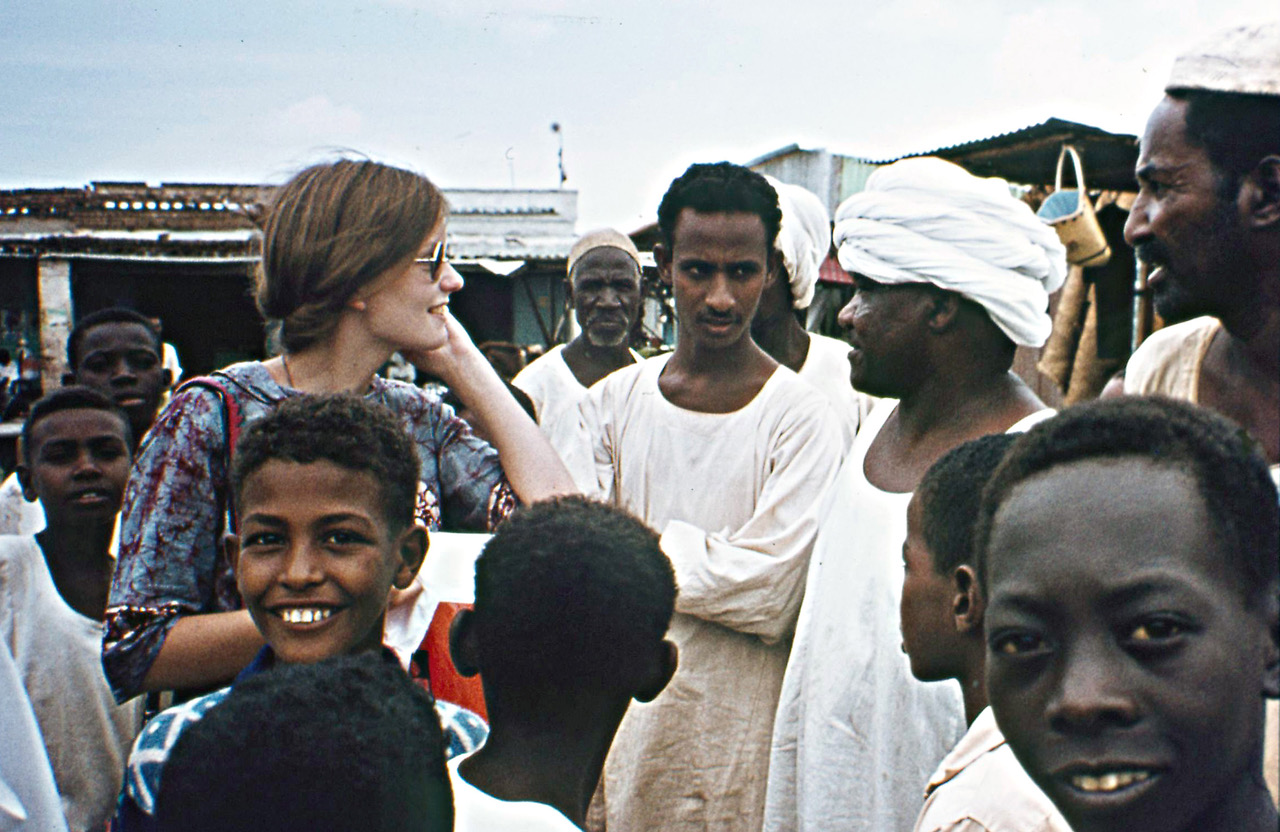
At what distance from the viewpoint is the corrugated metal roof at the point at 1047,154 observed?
23.2 feet

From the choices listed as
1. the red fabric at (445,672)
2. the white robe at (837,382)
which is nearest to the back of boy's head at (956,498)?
the red fabric at (445,672)

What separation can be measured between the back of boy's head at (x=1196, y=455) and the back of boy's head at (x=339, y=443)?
1144 mm

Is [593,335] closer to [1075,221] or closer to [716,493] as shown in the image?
[716,493]

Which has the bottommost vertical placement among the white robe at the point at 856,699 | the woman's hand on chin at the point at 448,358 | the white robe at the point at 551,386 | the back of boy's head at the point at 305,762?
the white robe at the point at 856,699

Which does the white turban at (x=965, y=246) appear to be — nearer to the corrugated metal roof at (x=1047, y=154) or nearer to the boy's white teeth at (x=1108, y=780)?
the boy's white teeth at (x=1108, y=780)

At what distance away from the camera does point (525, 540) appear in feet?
6.07

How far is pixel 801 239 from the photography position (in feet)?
13.7

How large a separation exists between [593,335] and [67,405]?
251 centimetres

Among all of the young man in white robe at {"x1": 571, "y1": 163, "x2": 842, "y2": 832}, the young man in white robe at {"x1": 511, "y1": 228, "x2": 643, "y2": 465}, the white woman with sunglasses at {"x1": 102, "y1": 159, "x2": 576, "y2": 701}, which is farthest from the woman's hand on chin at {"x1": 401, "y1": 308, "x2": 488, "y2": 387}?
the young man in white robe at {"x1": 511, "y1": 228, "x2": 643, "y2": 465}

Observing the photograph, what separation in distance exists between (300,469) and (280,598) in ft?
0.77

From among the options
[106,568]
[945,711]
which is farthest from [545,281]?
[945,711]

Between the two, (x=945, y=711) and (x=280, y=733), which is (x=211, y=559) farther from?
(x=945, y=711)

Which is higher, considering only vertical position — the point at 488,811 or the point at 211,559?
the point at 211,559

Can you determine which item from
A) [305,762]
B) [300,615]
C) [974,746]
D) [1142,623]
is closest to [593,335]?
[300,615]
